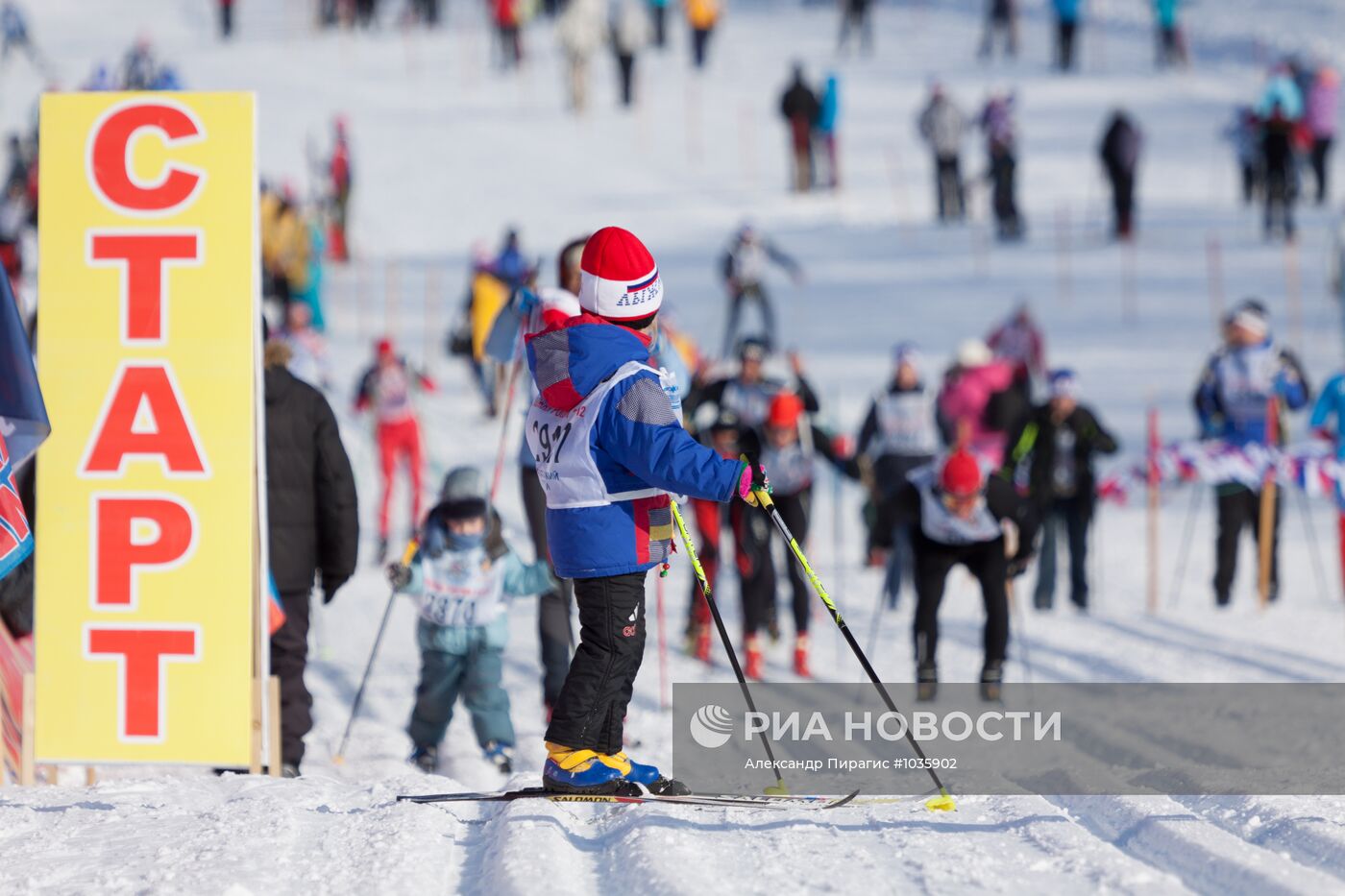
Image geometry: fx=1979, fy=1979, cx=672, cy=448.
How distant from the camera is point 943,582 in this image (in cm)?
959

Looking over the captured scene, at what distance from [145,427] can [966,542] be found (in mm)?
4222

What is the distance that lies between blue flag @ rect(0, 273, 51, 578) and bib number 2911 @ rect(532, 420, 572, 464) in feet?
5.56

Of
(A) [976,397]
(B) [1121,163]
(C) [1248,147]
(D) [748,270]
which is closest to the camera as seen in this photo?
(A) [976,397]

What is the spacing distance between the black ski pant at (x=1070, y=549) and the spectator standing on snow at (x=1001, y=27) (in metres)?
22.1

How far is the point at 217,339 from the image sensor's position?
6730mm

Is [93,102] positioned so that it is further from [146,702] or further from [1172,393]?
[1172,393]

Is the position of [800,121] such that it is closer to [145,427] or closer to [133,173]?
[133,173]

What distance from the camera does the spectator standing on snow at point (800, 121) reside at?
2609 cm

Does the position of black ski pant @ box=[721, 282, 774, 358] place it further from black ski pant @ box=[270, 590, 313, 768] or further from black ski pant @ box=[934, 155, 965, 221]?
black ski pant @ box=[270, 590, 313, 768]

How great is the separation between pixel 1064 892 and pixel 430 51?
112 ft

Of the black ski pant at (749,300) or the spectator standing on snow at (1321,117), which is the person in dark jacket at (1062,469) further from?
the spectator standing on snow at (1321,117)

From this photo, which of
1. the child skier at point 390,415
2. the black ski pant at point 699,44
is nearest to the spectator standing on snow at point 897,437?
the child skier at point 390,415

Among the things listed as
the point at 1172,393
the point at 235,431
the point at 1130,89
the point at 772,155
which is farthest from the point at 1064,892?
the point at 1130,89

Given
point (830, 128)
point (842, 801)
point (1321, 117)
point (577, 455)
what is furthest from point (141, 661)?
point (830, 128)
